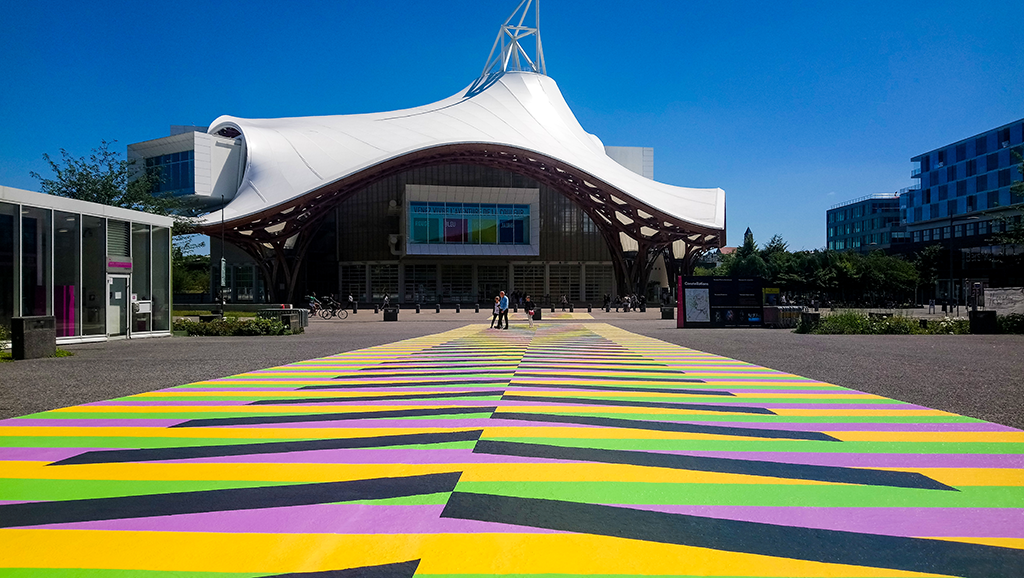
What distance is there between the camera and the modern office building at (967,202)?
6781cm

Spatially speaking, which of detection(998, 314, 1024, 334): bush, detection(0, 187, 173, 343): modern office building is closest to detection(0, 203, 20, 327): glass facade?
detection(0, 187, 173, 343): modern office building

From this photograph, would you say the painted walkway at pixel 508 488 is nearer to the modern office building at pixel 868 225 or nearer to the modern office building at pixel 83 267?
the modern office building at pixel 83 267

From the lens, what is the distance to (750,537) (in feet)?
12.4

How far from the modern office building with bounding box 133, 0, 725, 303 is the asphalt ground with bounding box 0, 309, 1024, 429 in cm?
3728

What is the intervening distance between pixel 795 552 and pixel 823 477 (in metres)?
1.67

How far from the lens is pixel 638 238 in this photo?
203 feet

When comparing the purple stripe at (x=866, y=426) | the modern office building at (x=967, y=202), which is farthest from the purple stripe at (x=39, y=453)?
the modern office building at (x=967, y=202)

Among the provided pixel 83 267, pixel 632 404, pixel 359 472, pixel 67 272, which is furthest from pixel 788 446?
pixel 83 267

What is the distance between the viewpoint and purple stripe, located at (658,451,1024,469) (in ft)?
17.6

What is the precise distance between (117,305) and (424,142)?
3781 cm

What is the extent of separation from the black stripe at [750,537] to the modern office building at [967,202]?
235ft

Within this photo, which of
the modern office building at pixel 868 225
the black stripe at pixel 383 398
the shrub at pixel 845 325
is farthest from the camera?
the modern office building at pixel 868 225

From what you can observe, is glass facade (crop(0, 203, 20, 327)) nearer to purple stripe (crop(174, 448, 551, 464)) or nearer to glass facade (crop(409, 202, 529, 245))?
purple stripe (crop(174, 448, 551, 464))

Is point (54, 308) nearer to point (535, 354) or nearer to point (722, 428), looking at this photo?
point (535, 354)
